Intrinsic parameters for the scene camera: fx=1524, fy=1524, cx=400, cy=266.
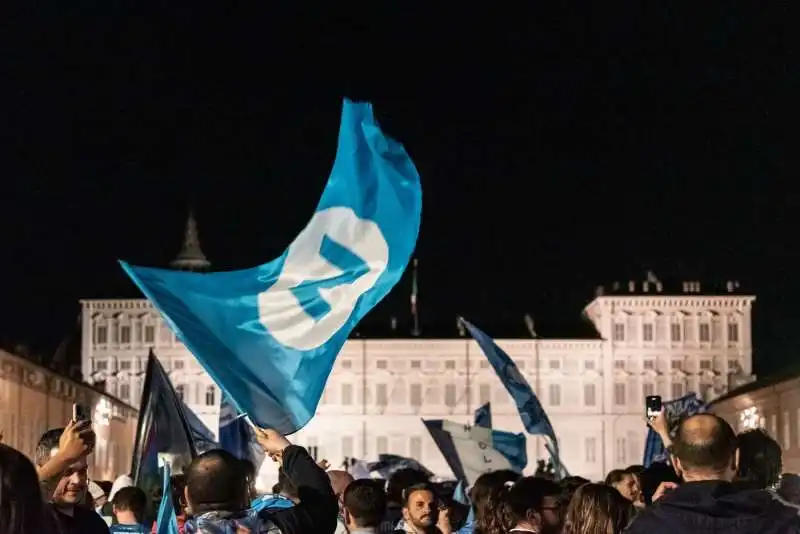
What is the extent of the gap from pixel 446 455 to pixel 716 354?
6317 cm

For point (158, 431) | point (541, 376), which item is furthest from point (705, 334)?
point (158, 431)

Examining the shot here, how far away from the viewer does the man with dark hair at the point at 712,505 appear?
11.8ft

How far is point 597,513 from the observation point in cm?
467

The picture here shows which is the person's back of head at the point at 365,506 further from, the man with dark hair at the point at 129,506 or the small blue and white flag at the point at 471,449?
the small blue and white flag at the point at 471,449

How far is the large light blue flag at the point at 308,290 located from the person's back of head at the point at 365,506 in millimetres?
573

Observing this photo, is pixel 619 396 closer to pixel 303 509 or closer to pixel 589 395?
pixel 589 395

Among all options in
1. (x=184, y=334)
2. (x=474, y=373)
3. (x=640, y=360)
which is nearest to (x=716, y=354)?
(x=640, y=360)

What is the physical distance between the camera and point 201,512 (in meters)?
4.06

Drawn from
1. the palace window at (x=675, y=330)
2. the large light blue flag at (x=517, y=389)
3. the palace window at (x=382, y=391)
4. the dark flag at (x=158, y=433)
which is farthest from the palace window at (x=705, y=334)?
the dark flag at (x=158, y=433)

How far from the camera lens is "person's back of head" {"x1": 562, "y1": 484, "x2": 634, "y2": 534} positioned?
4.65m

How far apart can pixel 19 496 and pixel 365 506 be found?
93.8 inches

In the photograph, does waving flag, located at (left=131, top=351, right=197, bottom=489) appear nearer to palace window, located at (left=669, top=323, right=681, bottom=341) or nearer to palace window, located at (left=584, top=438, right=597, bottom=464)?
palace window, located at (left=584, top=438, right=597, bottom=464)

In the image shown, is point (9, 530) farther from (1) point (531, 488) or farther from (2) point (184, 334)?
(2) point (184, 334)

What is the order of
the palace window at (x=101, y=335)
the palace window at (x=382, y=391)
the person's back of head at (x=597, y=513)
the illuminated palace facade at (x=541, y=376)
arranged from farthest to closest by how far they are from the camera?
1. the palace window at (x=101, y=335)
2. the palace window at (x=382, y=391)
3. the illuminated palace facade at (x=541, y=376)
4. the person's back of head at (x=597, y=513)
